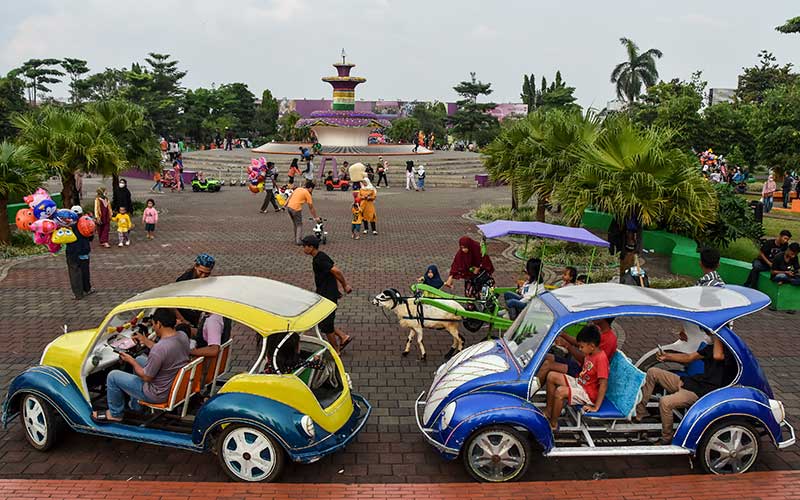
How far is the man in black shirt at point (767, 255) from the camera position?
10.6m

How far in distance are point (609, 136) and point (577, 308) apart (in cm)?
619

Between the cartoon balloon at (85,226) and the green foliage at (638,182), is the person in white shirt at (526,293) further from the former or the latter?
the cartoon balloon at (85,226)

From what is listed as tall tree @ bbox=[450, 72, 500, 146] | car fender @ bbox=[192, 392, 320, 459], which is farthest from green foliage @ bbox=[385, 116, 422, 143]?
car fender @ bbox=[192, 392, 320, 459]

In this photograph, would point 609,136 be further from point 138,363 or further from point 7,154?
point 7,154

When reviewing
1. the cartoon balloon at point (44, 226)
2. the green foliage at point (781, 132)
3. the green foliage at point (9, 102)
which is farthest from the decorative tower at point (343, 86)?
the cartoon balloon at point (44, 226)

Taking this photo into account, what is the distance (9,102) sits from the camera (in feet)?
155

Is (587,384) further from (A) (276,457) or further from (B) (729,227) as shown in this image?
(B) (729,227)

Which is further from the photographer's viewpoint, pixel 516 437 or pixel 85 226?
pixel 85 226

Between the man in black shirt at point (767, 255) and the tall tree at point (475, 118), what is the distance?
5336 centimetres

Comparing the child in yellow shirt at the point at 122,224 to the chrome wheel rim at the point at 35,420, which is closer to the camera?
the chrome wheel rim at the point at 35,420

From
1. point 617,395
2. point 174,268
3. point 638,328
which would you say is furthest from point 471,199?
point 617,395

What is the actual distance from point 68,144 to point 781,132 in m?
23.1

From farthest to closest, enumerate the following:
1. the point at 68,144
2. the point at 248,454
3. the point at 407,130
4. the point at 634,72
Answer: the point at 407,130 < the point at 634,72 < the point at 68,144 < the point at 248,454

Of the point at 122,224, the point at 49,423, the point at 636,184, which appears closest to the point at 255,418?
the point at 49,423
